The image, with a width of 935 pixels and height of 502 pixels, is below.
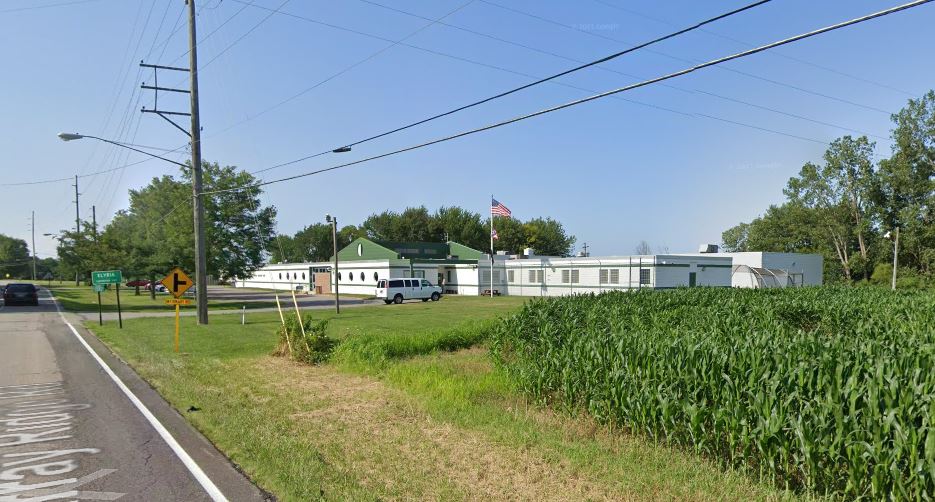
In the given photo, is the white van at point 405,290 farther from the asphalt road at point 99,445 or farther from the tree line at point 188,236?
the asphalt road at point 99,445

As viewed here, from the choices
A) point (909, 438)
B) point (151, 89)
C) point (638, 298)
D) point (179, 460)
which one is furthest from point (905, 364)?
point (151, 89)

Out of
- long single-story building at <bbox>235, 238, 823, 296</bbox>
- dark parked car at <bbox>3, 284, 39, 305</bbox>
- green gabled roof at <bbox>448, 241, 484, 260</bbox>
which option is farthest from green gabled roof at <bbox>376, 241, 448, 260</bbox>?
dark parked car at <bbox>3, 284, 39, 305</bbox>

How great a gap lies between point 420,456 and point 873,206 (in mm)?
71017

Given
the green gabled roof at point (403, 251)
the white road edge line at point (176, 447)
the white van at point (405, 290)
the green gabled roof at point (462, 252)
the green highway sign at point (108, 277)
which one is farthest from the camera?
the green gabled roof at point (462, 252)

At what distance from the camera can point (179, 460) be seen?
6406 mm

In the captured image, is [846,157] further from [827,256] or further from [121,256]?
[121,256]

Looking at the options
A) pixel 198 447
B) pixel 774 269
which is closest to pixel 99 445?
pixel 198 447

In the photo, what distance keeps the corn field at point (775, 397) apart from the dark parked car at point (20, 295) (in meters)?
41.3

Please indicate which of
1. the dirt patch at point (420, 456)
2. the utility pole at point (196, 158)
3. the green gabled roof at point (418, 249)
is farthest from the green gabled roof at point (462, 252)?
the dirt patch at point (420, 456)

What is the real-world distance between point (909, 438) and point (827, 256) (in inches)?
2770

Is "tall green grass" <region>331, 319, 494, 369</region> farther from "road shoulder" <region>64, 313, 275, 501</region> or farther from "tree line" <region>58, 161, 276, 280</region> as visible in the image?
"tree line" <region>58, 161, 276, 280</region>

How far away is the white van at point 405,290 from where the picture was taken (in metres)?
40.2

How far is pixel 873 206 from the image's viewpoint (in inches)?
2354

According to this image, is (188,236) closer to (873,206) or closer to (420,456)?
(420,456)
